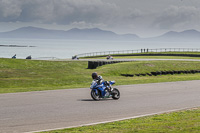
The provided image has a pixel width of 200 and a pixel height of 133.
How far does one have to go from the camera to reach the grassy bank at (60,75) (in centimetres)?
2530

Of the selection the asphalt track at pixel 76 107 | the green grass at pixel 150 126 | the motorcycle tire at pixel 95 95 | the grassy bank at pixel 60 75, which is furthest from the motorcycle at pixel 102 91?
the grassy bank at pixel 60 75

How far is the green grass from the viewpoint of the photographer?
28.9 ft

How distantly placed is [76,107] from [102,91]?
266 centimetres

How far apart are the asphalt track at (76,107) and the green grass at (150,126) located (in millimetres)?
828

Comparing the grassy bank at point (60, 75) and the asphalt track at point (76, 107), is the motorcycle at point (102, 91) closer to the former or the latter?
the asphalt track at point (76, 107)

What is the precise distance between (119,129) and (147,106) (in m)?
5.21

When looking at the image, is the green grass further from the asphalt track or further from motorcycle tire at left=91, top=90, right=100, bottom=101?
motorcycle tire at left=91, top=90, right=100, bottom=101

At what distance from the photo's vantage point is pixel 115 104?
48.0 feet

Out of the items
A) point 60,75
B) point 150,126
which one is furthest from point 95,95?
point 60,75

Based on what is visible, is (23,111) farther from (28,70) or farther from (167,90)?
(28,70)

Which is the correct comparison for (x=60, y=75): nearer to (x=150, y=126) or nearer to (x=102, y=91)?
(x=102, y=91)

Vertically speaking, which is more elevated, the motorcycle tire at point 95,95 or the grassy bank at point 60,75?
the grassy bank at point 60,75

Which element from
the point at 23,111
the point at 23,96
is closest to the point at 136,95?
the point at 23,96

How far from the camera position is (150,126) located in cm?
948
